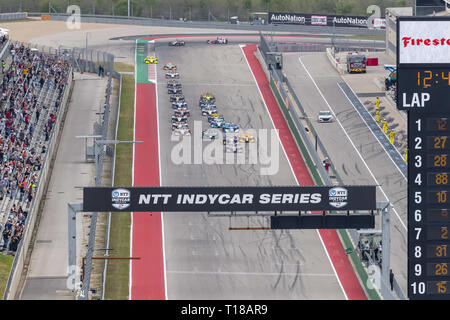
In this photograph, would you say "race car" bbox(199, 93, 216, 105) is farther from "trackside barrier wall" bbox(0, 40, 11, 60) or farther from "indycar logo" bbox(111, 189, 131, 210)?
"indycar logo" bbox(111, 189, 131, 210)

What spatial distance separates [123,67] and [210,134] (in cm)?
2831

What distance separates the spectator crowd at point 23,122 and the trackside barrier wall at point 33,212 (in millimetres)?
482

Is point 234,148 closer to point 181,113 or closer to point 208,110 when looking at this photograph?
point 181,113

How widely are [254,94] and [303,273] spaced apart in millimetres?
46436

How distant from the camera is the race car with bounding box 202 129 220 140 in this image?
9550 cm

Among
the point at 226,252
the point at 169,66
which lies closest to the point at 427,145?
the point at 226,252

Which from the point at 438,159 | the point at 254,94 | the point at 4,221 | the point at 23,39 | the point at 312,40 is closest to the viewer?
the point at 438,159

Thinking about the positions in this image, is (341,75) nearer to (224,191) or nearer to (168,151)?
(168,151)

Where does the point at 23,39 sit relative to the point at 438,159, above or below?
above

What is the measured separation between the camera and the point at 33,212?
229 ft

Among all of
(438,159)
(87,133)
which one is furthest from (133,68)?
(438,159)

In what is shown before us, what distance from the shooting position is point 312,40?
143500 millimetres

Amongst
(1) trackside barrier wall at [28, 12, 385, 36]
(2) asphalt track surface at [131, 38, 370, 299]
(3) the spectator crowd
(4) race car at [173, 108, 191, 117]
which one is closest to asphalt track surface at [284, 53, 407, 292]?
(2) asphalt track surface at [131, 38, 370, 299]

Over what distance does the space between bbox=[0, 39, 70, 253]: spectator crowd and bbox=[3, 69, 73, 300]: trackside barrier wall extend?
1.58ft
